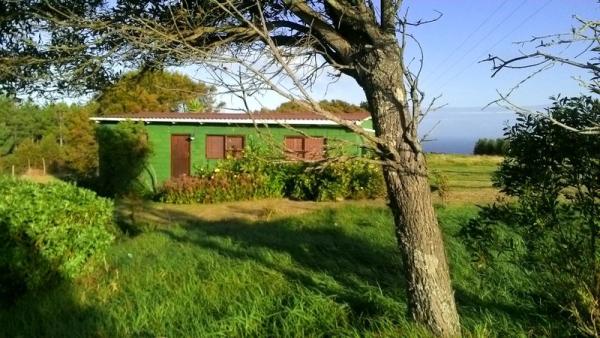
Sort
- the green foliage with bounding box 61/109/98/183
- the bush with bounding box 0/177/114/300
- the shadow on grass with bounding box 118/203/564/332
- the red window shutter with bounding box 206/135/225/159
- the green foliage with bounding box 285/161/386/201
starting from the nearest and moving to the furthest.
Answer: the shadow on grass with bounding box 118/203/564/332
the bush with bounding box 0/177/114/300
the green foliage with bounding box 285/161/386/201
the red window shutter with bounding box 206/135/225/159
the green foliage with bounding box 61/109/98/183

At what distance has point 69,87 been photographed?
199 inches

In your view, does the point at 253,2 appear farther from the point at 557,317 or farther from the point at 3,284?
the point at 3,284

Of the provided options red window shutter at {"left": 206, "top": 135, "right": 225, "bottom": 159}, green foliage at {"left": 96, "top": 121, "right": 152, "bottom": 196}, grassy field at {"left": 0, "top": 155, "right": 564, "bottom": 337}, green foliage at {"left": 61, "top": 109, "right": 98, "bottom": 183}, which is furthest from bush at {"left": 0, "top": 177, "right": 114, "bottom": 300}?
green foliage at {"left": 61, "top": 109, "right": 98, "bottom": 183}

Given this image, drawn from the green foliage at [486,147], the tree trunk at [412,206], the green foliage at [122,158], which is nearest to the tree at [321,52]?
the tree trunk at [412,206]

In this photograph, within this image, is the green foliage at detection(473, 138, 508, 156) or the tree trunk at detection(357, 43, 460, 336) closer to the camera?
the tree trunk at detection(357, 43, 460, 336)

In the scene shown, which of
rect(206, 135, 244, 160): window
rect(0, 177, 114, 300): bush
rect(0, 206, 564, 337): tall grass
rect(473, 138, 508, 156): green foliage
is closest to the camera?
rect(0, 206, 564, 337): tall grass

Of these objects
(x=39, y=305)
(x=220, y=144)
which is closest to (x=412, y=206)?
(x=39, y=305)

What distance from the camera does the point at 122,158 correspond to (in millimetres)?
21750

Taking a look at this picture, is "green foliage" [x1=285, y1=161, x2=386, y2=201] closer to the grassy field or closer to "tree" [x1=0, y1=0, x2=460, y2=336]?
the grassy field

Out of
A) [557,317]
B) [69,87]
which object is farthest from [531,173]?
[69,87]

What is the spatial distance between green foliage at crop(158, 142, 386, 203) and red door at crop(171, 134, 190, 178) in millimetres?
3687

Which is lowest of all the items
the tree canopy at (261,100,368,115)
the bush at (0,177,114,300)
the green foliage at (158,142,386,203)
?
the green foliage at (158,142,386,203)

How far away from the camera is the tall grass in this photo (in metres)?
4.58

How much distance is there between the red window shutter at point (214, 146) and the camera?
23.6 metres
